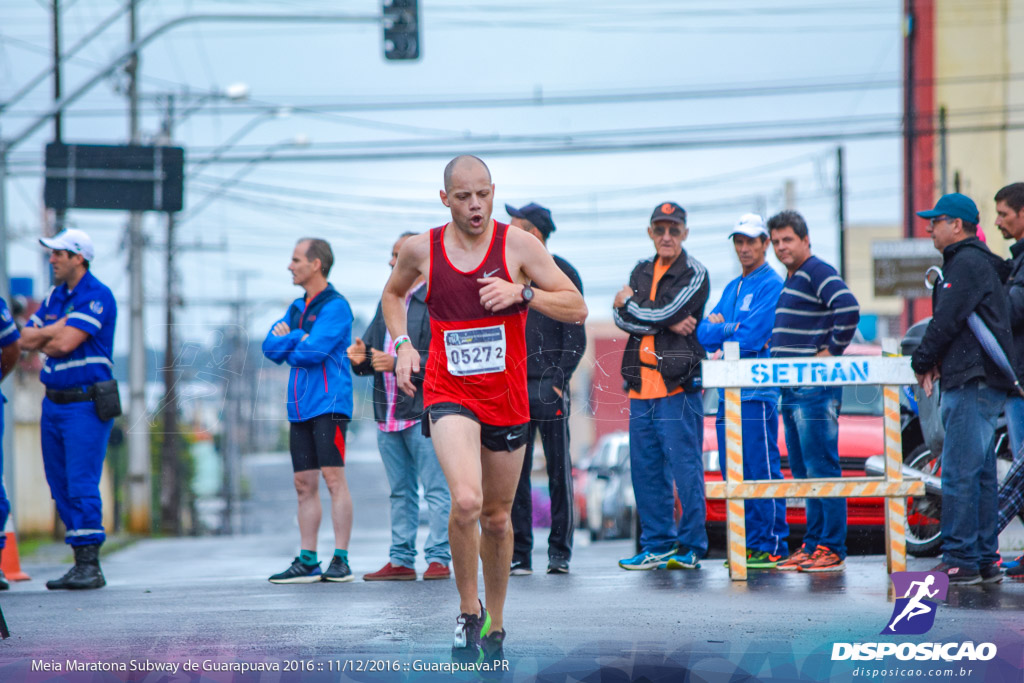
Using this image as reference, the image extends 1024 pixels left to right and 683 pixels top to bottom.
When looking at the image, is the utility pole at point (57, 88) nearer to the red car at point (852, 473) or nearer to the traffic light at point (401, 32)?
the traffic light at point (401, 32)

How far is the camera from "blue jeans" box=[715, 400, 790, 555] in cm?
781

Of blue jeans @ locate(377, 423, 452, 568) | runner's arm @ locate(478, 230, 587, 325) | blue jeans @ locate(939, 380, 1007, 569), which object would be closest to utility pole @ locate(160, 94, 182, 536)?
blue jeans @ locate(377, 423, 452, 568)

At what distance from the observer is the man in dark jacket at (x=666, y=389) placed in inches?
309

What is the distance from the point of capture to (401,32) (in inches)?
620

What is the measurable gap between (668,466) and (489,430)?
3218mm

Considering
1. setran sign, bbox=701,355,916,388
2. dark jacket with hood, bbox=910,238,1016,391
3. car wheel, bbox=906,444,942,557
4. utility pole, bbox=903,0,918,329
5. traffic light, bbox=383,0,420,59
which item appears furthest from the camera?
utility pole, bbox=903,0,918,329

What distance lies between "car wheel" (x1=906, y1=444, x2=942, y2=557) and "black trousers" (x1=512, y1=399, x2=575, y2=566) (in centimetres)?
246

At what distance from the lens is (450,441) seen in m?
4.84

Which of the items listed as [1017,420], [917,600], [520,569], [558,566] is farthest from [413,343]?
[1017,420]

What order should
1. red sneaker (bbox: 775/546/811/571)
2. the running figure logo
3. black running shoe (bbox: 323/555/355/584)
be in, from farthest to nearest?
black running shoe (bbox: 323/555/355/584) → red sneaker (bbox: 775/546/811/571) → the running figure logo

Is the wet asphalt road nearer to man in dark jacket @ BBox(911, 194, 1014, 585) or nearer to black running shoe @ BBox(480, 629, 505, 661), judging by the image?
black running shoe @ BBox(480, 629, 505, 661)

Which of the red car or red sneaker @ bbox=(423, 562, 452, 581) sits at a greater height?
the red car

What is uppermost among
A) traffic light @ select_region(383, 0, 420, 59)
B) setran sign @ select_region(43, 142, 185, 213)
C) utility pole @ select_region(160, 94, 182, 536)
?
traffic light @ select_region(383, 0, 420, 59)

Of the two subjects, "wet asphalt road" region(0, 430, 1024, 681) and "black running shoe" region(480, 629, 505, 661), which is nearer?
"black running shoe" region(480, 629, 505, 661)
